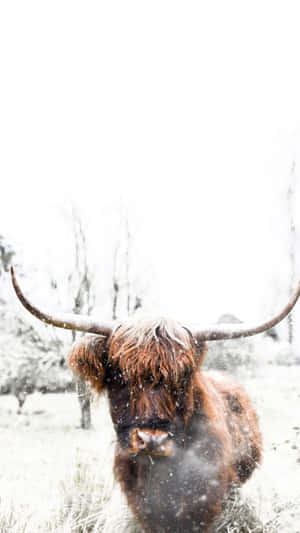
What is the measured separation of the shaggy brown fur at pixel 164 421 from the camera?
2.13 m

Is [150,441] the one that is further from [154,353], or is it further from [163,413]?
[154,353]

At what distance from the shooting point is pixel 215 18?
792cm

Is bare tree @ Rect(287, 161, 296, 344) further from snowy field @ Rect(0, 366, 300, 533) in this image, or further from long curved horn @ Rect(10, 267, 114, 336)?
long curved horn @ Rect(10, 267, 114, 336)

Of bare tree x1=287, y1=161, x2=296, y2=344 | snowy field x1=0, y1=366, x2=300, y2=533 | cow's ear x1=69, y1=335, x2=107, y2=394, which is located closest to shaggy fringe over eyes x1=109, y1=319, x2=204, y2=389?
cow's ear x1=69, y1=335, x2=107, y2=394

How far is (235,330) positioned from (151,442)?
2.47 ft

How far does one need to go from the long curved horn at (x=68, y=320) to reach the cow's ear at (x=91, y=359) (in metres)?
0.10

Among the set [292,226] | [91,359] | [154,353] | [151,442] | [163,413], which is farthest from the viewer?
[292,226]

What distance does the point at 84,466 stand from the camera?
3.70 m

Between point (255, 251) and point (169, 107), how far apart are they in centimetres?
373

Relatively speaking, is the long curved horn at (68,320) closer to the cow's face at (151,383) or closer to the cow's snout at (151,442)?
the cow's face at (151,383)

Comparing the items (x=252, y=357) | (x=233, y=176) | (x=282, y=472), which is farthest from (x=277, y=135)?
(x=282, y=472)

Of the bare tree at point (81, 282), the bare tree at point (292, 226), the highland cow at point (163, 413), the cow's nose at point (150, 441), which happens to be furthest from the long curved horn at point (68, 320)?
the bare tree at point (292, 226)

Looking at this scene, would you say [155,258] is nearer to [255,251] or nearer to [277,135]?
[255,251]

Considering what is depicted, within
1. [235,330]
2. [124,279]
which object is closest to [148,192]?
[124,279]
